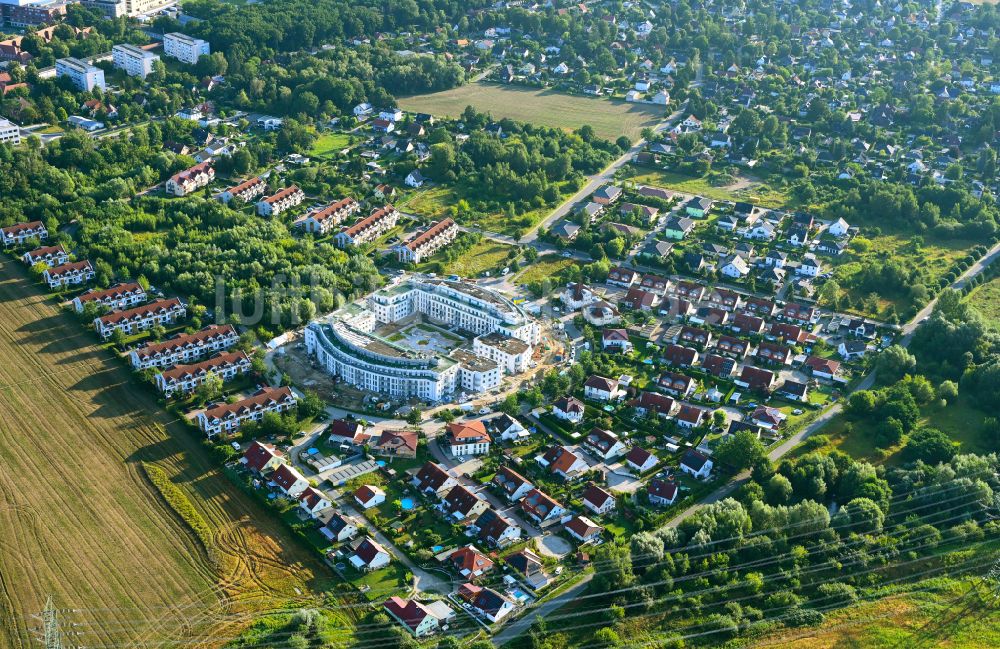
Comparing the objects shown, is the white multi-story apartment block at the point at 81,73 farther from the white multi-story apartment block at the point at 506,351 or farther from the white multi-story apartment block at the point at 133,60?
the white multi-story apartment block at the point at 506,351

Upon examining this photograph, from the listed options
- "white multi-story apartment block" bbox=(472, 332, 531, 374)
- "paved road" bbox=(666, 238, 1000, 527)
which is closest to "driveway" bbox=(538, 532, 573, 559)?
"paved road" bbox=(666, 238, 1000, 527)

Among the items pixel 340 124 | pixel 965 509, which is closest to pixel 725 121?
pixel 340 124

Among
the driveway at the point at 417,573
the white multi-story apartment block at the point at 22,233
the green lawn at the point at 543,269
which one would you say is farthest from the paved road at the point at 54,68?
the driveway at the point at 417,573

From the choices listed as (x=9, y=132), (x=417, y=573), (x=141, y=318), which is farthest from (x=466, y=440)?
(x=9, y=132)

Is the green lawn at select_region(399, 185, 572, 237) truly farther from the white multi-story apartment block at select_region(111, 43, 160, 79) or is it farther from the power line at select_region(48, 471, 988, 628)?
the white multi-story apartment block at select_region(111, 43, 160, 79)

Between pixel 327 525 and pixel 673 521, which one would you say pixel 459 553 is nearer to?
pixel 327 525
